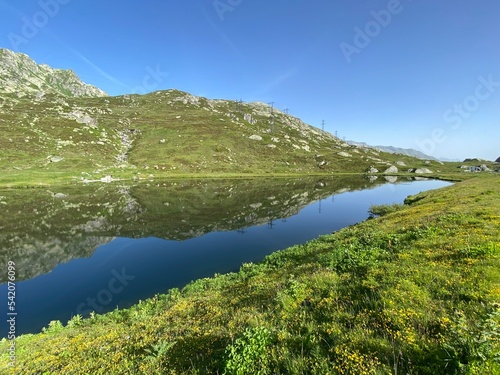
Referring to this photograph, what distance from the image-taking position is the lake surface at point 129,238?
80.2ft

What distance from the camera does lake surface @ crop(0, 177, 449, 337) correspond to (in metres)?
24.5

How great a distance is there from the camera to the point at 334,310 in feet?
30.1

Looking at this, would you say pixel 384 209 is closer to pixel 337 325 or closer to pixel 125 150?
pixel 337 325

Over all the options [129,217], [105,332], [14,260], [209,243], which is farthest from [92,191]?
[105,332]

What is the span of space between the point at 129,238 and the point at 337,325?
41.0 m

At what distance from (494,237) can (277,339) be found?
13206mm

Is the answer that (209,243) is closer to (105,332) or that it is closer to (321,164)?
(105,332)

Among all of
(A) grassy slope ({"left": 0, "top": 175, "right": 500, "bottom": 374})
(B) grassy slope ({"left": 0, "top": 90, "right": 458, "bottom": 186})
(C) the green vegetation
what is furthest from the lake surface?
(B) grassy slope ({"left": 0, "top": 90, "right": 458, "bottom": 186})

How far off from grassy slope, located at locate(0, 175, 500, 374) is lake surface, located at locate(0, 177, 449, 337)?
9419mm

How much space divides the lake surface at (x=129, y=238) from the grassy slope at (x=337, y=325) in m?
9.42

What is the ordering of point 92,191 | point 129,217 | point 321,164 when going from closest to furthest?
point 129,217
point 92,191
point 321,164

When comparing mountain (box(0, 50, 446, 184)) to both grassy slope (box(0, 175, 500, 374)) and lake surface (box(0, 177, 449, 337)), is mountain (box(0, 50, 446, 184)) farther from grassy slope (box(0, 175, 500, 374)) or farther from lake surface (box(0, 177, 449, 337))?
grassy slope (box(0, 175, 500, 374))

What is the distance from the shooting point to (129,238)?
42.0 metres

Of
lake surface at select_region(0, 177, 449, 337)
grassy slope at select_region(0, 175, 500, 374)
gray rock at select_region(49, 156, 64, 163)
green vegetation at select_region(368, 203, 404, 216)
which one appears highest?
gray rock at select_region(49, 156, 64, 163)
